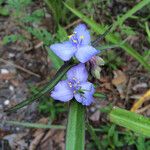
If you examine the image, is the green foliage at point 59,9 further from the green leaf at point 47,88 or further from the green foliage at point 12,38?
the green leaf at point 47,88

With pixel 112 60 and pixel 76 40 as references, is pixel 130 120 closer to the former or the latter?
pixel 76 40

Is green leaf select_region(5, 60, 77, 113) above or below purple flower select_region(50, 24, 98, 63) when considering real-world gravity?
below

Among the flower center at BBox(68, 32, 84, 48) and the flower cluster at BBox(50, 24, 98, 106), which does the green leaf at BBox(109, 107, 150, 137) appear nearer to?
the flower cluster at BBox(50, 24, 98, 106)

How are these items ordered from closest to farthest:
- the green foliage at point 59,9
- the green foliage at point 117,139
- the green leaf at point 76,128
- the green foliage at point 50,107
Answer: the green leaf at point 76,128
the green foliage at point 117,139
the green foliage at point 50,107
the green foliage at point 59,9

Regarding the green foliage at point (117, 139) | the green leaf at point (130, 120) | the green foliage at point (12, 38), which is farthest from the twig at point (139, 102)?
the green foliage at point (12, 38)

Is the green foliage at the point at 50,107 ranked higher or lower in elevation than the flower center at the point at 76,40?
lower

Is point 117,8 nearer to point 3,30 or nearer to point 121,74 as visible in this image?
point 121,74

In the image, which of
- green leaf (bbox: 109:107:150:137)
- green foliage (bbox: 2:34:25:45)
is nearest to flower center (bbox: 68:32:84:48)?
green leaf (bbox: 109:107:150:137)
